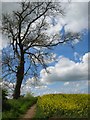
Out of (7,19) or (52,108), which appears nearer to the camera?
(52,108)

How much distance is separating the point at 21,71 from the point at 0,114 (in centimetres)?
1598

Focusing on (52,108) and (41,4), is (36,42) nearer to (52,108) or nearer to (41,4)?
(41,4)

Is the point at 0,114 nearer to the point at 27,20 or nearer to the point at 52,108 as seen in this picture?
the point at 52,108

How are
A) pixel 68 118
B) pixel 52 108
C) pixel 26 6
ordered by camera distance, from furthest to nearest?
1. pixel 26 6
2. pixel 52 108
3. pixel 68 118

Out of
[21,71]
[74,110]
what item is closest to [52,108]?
[74,110]

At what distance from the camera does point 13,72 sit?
3738 centimetres

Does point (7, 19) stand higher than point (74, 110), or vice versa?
point (7, 19)

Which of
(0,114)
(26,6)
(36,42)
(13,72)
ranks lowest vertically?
(0,114)

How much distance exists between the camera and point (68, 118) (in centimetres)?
1803

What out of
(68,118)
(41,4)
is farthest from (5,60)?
(68,118)

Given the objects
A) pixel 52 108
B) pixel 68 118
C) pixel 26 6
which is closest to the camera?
pixel 68 118

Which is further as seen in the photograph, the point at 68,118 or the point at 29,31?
the point at 29,31

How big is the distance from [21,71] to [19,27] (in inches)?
163

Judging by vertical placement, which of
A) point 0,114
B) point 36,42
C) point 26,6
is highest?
point 26,6
